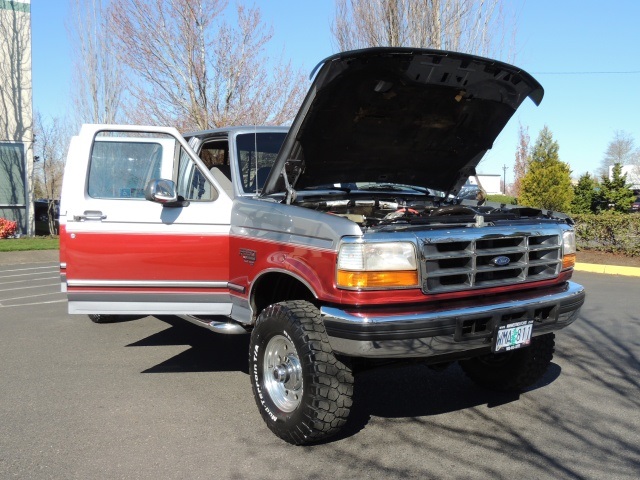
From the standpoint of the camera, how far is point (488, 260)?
3.91m

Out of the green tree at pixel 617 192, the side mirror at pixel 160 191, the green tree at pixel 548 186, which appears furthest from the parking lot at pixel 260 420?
the green tree at pixel 617 192

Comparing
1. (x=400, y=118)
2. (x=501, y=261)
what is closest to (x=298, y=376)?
(x=501, y=261)

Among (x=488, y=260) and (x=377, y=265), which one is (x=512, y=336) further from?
(x=377, y=265)

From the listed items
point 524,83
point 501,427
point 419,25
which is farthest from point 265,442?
point 419,25

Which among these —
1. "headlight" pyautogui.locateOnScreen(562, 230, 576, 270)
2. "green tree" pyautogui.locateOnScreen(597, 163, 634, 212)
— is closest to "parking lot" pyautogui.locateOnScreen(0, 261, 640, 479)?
"headlight" pyautogui.locateOnScreen(562, 230, 576, 270)

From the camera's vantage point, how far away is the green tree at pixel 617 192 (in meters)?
17.4

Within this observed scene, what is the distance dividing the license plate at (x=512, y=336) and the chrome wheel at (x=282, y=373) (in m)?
1.21

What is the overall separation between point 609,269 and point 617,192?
232 inches

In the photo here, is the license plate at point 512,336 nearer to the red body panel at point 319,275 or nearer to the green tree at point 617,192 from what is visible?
the red body panel at point 319,275

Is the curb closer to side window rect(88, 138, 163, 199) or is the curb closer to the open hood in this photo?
the open hood

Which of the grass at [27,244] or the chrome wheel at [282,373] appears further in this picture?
the grass at [27,244]

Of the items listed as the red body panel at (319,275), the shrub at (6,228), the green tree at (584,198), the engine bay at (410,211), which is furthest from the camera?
the shrub at (6,228)

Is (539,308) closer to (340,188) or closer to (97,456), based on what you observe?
(340,188)

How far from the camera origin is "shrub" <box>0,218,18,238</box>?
19688 mm
